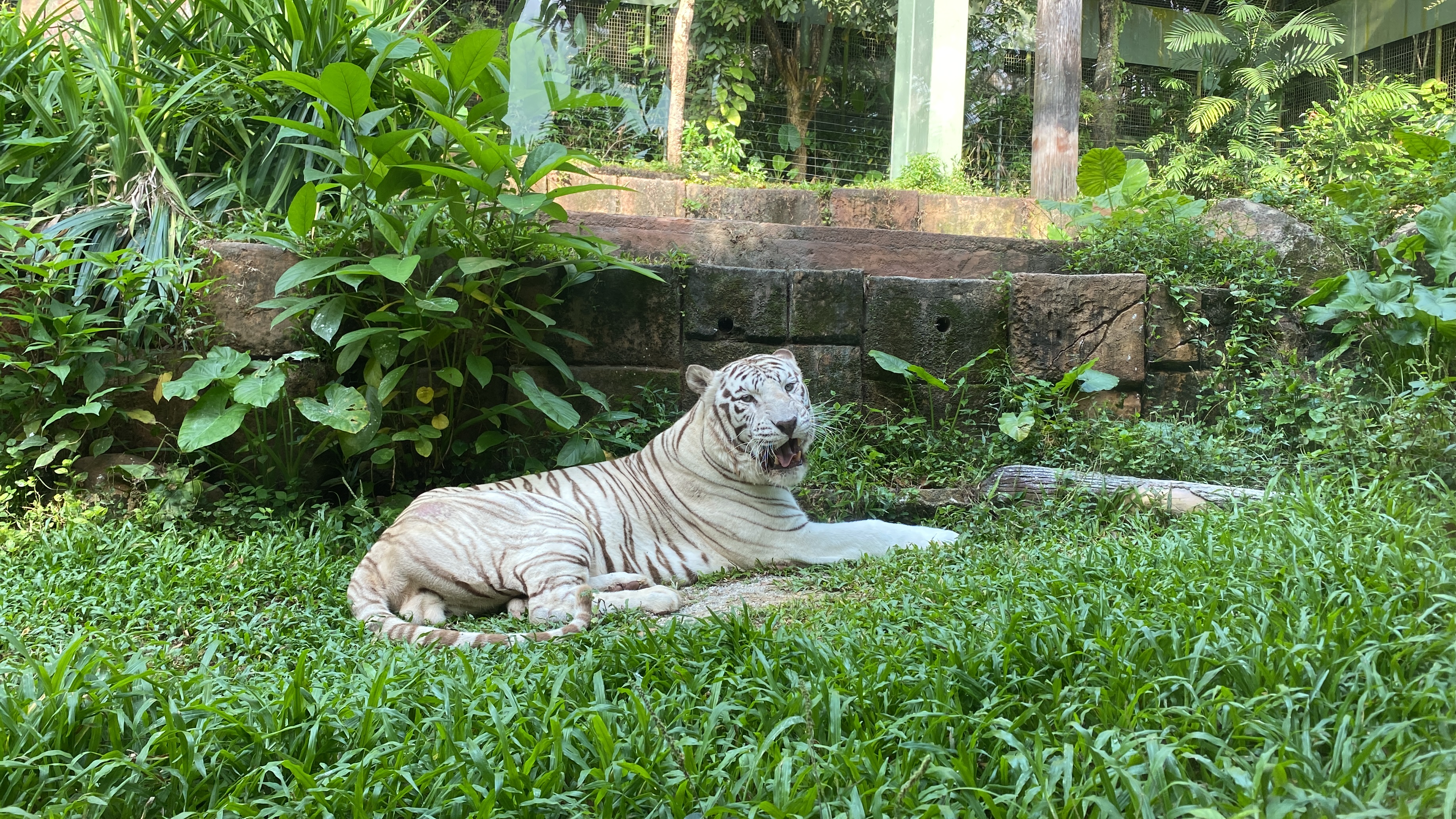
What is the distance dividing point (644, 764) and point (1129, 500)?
2.85 m

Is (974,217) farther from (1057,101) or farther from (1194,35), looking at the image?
(1194,35)

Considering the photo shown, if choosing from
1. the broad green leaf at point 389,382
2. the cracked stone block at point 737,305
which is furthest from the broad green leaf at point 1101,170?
the broad green leaf at point 389,382

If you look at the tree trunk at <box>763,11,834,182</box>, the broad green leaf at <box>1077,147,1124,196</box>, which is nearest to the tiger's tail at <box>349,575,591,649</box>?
the broad green leaf at <box>1077,147,1124,196</box>

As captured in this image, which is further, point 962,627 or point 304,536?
point 304,536

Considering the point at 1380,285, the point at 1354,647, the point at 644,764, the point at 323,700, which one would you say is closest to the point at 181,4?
the point at 323,700

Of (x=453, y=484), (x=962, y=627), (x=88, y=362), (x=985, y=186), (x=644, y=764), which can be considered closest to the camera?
(x=644, y=764)

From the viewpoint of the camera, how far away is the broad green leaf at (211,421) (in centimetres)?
411

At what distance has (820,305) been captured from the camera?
521 centimetres

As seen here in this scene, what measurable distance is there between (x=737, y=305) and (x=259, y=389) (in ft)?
7.94

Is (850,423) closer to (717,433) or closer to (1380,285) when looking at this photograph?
(717,433)

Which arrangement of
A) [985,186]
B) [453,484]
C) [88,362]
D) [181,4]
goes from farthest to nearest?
[985,186] < [181,4] < [453,484] < [88,362]

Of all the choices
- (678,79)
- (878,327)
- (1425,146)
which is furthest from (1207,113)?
(878,327)

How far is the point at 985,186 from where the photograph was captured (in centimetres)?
988

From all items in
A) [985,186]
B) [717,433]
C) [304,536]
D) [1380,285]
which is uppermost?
[985,186]
